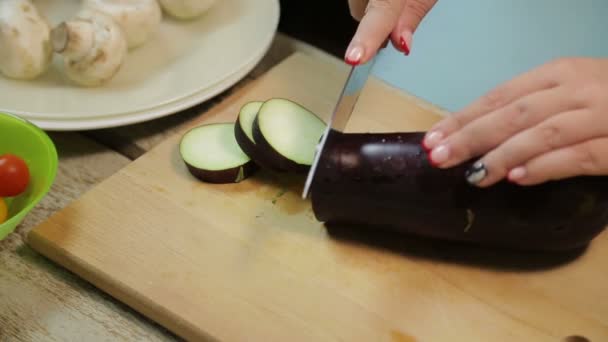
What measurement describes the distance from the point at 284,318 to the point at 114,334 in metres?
0.28

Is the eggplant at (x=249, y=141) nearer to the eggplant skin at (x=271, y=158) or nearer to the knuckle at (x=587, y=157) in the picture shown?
the eggplant skin at (x=271, y=158)

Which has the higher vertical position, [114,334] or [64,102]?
[64,102]

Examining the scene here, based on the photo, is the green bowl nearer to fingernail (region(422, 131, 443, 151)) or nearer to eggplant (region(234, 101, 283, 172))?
eggplant (region(234, 101, 283, 172))

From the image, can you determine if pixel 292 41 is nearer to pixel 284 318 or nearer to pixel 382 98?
pixel 382 98

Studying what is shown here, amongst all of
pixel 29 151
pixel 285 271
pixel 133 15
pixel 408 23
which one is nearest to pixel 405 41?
pixel 408 23

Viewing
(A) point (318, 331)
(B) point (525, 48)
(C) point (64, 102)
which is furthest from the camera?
(B) point (525, 48)

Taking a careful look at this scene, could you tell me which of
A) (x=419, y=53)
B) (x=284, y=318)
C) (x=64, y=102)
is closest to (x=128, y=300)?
(x=284, y=318)

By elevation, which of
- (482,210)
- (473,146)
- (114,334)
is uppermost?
(473,146)

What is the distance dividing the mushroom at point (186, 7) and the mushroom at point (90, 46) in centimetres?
25

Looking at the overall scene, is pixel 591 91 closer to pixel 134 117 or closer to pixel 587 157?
pixel 587 157

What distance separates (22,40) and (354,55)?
2.30ft

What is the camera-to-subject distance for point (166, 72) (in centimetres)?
147

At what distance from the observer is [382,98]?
4.79 feet

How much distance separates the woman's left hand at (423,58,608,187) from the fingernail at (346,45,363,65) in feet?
0.62
